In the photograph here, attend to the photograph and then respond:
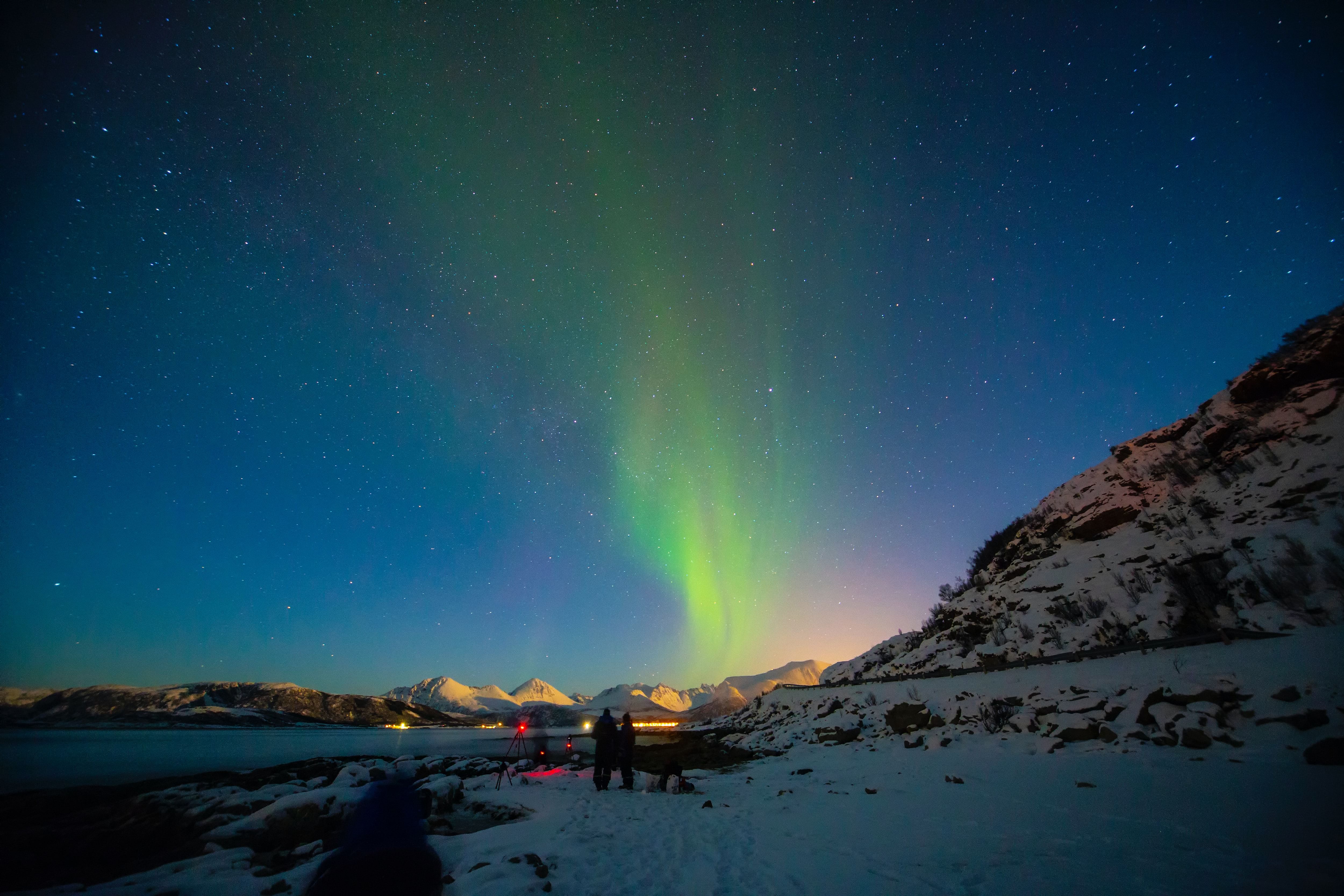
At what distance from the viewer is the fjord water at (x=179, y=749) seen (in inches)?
884

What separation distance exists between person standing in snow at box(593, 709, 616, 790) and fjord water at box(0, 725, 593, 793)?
673 cm

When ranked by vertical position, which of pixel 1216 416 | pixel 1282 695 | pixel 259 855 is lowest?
pixel 259 855

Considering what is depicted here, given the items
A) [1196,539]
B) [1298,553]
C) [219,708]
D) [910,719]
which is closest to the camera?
[1298,553]

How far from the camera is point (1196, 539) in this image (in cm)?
1609

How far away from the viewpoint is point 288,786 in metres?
14.5

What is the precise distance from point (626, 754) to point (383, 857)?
11.3 meters

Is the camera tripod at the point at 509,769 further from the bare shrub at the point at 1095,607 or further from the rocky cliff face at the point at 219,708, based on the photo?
the rocky cliff face at the point at 219,708

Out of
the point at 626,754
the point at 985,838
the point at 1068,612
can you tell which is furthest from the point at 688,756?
the point at 985,838

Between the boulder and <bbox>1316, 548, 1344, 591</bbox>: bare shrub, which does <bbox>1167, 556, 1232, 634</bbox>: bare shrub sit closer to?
<bbox>1316, 548, 1344, 591</bbox>: bare shrub

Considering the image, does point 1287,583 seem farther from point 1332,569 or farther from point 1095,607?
point 1095,607

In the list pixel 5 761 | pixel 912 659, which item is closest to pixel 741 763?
pixel 912 659

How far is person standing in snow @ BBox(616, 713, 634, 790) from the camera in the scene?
12.9m

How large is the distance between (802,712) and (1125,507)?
19.3m

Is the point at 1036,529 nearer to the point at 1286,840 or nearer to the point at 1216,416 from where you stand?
the point at 1216,416
